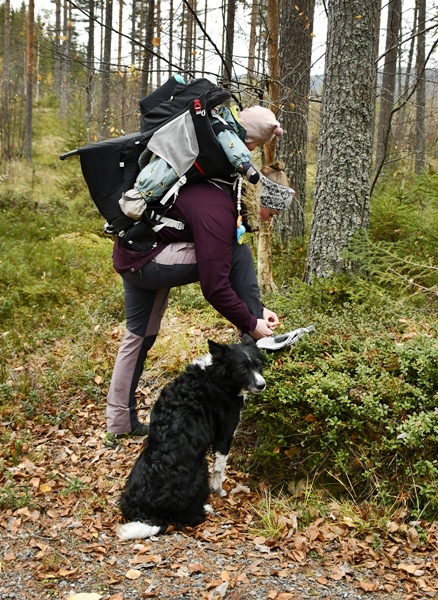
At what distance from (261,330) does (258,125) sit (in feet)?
5.09

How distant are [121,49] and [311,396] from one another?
86.8 ft

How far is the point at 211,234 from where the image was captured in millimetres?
3506

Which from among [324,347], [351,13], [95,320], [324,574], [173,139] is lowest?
[324,574]

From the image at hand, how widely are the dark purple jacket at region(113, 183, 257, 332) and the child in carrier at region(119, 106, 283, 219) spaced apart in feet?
0.49

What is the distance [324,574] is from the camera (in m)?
3.15

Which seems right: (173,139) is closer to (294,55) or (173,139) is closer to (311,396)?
(311,396)

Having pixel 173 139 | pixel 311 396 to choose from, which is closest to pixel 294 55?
pixel 173 139

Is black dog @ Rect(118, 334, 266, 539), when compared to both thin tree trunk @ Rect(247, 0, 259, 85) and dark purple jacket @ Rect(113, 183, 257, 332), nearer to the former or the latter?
dark purple jacket @ Rect(113, 183, 257, 332)

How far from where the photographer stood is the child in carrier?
3.41m

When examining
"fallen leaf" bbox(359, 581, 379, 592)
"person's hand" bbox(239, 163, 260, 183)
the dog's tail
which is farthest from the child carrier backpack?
"fallen leaf" bbox(359, 581, 379, 592)

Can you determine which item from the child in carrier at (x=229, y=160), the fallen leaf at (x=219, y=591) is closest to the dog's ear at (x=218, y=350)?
the child in carrier at (x=229, y=160)

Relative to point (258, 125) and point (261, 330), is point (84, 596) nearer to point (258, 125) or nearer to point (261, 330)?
point (261, 330)

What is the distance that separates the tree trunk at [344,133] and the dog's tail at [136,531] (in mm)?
3330

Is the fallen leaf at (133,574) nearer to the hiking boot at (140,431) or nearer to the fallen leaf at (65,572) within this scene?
the fallen leaf at (65,572)
